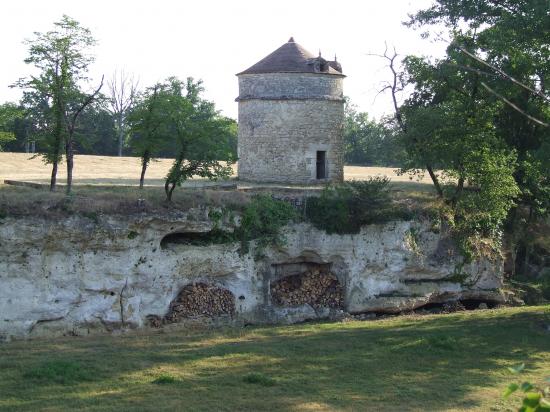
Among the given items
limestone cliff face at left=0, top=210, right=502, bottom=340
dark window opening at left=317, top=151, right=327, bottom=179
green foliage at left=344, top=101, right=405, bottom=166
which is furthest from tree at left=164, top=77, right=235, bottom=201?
green foliage at left=344, top=101, right=405, bottom=166

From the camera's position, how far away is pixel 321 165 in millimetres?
30609

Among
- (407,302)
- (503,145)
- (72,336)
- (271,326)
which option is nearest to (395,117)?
(503,145)

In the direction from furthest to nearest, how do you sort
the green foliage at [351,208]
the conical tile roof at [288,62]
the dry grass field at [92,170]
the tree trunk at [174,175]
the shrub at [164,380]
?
the conical tile roof at [288,62], the dry grass field at [92,170], the green foliage at [351,208], the tree trunk at [174,175], the shrub at [164,380]

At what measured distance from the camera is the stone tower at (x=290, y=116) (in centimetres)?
2950

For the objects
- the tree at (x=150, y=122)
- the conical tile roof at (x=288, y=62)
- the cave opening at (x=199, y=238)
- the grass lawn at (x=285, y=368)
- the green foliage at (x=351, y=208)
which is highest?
the conical tile roof at (x=288, y=62)

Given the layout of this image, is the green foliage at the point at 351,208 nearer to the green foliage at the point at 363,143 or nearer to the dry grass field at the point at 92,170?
the dry grass field at the point at 92,170

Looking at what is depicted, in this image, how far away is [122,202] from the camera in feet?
70.5

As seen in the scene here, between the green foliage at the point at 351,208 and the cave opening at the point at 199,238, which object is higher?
the green foliage at the point at 351,208

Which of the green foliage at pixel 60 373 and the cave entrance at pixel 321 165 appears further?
the cave entrance at pixel 321 165

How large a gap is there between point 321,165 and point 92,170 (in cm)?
1061

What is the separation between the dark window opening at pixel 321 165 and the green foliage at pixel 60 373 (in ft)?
52.9

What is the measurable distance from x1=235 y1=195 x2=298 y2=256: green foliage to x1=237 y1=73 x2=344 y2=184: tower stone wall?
5.78 m

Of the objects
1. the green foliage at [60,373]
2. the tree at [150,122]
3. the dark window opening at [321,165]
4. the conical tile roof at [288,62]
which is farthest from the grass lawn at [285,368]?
the conical tile roof at [288,62]

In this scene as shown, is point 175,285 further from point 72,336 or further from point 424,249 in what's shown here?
point 424,249
